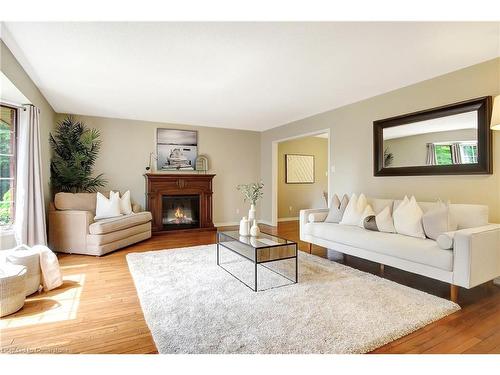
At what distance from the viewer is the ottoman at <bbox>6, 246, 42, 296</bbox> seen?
95.8 inches

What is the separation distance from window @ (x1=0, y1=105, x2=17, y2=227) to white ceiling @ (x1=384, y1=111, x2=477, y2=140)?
16.3 feet

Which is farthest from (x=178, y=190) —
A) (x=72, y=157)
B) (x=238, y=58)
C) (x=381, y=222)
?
(x=381, y=222)

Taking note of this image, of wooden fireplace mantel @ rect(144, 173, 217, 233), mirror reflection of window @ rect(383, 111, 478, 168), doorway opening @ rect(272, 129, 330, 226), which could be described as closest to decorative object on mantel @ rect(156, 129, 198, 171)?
wooden fireplace mantel @ rect(144, 173, 217, 233)

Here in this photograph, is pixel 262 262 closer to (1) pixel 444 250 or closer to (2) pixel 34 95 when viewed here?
(1) pixel 444 250

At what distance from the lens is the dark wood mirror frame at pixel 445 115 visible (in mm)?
2906

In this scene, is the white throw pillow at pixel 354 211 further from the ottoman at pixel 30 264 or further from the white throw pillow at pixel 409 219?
the ottoman at pixel 30 264

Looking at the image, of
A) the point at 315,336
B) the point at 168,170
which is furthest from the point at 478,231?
the point at 168,170

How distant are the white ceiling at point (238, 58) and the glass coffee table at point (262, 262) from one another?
1894 millimetres

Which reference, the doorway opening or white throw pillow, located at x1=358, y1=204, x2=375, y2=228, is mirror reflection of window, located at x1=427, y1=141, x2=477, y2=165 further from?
the doorway opening

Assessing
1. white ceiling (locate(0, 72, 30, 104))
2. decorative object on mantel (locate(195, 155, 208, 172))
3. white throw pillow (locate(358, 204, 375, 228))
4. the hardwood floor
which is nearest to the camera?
the hardwood floor

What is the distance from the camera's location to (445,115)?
3.30 metres

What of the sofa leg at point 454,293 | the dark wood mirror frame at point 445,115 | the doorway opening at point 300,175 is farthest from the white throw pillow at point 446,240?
the doorway opening at point 300,175

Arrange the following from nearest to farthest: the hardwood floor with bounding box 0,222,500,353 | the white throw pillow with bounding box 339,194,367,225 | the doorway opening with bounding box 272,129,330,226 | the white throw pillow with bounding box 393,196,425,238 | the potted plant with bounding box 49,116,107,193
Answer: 1. the hardwood floor with bounding box 0,222,500,353
2. the white throw pillow with bounding box 393,196,425,238
3. the white throw pillow with bounding box 339,194,367,225
4. the potted plant with bounding box 49,116,107,193
5. the doorway opening with bounding box 272,129,330,226
